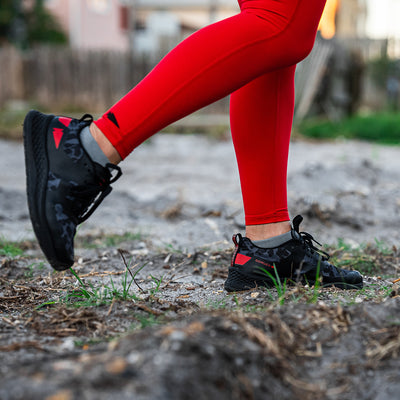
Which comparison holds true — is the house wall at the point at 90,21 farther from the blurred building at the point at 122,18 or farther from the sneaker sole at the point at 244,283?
the sneaker sole at the point at 244,283

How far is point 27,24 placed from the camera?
56.1 ft

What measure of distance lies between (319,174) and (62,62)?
7.70 meters

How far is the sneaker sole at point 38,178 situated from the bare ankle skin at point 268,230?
0.59m

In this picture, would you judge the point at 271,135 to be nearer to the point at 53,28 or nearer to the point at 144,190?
the point at 144,190

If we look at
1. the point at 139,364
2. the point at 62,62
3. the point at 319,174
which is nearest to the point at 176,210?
the point at 319,174

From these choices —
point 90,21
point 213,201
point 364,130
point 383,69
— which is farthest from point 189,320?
point 90,21

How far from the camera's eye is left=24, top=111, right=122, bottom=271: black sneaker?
1.28 meters

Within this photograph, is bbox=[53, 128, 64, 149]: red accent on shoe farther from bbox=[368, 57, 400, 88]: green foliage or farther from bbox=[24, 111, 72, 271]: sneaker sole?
bbox=[368, 57, 400, 88]: green foliage

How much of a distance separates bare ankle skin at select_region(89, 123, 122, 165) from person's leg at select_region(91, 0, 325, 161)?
12 mm

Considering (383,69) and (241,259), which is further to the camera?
(383,69)

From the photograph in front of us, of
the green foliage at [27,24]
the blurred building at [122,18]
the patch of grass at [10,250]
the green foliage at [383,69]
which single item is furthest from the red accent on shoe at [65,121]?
the blurred building at [122,18]

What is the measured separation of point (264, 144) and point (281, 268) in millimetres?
390

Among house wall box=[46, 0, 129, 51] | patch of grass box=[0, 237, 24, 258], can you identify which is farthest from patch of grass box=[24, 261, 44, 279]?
house wall box=[46, 0, 129, 51]

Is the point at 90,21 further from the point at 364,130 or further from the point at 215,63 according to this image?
the point at 215,63
